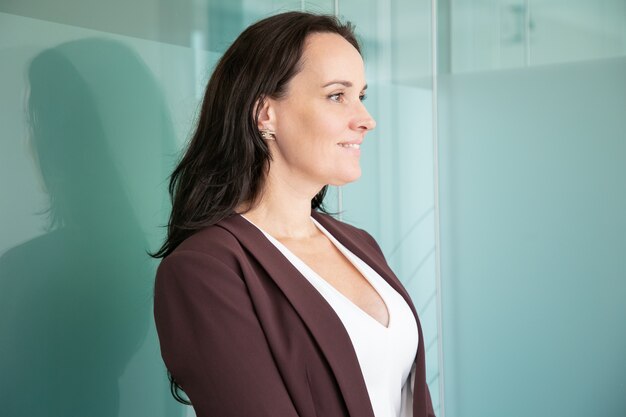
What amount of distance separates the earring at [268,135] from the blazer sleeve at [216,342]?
1.24 feet

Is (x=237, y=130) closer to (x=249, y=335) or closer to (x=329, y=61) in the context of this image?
(x=329, y=61)

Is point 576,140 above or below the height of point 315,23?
below

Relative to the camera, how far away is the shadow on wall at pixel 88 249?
76.2 inches

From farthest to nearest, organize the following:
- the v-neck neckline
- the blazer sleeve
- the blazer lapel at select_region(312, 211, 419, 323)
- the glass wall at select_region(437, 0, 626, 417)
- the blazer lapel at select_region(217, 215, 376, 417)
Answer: the glass wall at select_region(437, 0, 626, 417) < the blazer lapel at select_region(312, 211, 419, 323) < the v-neck neckline < the blazer lapel at select_region(217, 215, 376, 417) < the blazer sleeve

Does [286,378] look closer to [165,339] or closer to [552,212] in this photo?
[165,339]

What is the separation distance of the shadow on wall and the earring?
2.14ft

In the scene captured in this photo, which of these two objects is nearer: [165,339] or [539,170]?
[165,339]

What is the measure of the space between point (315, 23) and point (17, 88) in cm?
79

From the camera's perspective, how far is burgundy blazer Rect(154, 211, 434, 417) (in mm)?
1363

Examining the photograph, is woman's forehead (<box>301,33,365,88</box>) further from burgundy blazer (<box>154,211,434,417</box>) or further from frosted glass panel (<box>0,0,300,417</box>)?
frosted glass panel (<box>0,0,300,417</box>)

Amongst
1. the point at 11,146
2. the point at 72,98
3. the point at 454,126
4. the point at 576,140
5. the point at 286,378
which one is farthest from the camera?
the point at 454,126

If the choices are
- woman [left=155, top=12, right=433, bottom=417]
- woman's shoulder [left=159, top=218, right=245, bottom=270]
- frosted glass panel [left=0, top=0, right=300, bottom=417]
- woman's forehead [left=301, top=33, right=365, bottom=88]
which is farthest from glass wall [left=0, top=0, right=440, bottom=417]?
woman's forehead [left=301, top=33, right=365, bottom=88]

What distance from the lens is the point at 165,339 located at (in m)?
1.42

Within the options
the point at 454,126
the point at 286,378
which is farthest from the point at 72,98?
the point at 454,126
